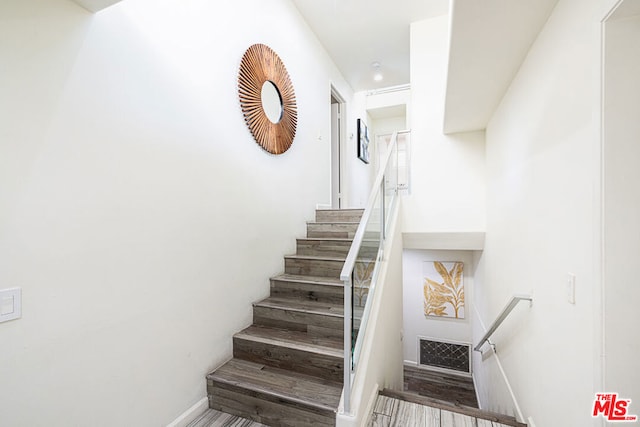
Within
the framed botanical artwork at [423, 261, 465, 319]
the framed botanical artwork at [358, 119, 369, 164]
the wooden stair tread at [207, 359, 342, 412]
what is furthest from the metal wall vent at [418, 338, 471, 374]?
the wooden stair tread at [207, 359, 342, 412]

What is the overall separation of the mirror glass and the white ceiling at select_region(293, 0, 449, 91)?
4.78 ft

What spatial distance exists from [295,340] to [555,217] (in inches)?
74.2

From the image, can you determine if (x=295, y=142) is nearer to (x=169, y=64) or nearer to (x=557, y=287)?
(x=169, y=64)

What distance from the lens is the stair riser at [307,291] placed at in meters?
2.56

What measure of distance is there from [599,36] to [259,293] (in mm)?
2693

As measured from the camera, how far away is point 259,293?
2672 millimetres

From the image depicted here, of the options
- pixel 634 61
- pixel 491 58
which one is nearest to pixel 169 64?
pixel 491 58

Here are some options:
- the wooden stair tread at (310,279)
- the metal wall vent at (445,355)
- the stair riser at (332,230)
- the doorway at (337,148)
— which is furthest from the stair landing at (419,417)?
the doorway at (337,148)

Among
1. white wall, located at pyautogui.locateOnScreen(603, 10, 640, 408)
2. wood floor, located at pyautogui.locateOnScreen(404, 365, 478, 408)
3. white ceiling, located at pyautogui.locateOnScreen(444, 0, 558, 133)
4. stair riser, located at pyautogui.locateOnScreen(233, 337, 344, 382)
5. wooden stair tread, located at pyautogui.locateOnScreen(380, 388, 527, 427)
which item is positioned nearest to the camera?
white wall, located at pyautogui.locateOnScreen(603, 10, 640, 408)

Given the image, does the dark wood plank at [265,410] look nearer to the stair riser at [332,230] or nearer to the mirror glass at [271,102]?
the stair riser at [332,230]

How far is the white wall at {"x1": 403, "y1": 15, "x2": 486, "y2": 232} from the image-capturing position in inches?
141

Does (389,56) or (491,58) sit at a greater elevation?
(389,56)

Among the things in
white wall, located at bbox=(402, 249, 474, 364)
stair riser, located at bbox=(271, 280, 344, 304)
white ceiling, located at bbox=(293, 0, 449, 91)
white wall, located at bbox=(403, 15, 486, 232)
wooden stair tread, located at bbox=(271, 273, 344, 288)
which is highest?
white ceiling, located at bbox=(293, 0, 449, 91)

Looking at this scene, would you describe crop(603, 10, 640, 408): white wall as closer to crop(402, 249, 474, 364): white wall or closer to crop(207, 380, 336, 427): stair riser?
crop(207, 380, 336, 427): stair riser
